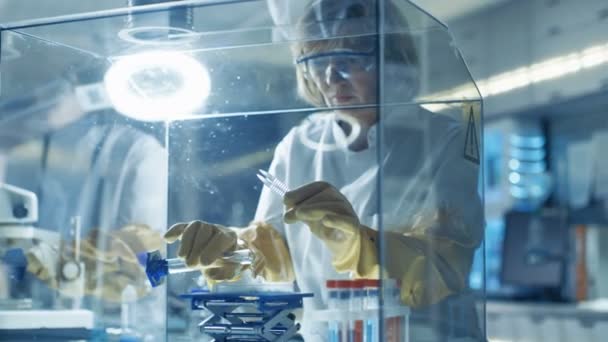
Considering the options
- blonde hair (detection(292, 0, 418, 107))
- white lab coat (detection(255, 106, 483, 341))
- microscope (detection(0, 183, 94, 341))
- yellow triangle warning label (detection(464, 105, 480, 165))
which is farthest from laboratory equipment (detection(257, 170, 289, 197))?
microscope (detection(0, 183, 94, 341))

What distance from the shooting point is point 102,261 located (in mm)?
1279

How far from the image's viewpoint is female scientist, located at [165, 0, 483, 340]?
0.85m

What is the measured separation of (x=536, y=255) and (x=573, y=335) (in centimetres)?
49

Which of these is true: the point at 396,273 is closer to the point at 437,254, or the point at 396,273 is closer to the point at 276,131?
the point at 437,254

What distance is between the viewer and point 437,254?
942mm

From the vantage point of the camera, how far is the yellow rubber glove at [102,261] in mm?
1249

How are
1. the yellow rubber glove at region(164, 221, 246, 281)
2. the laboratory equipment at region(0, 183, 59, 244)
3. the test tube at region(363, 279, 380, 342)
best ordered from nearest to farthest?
the test tube at region(363, 279, 380, 342)
the yellow rubber glove at region(164, 221, 246, 281)
the laboratory equipment at region(0, 183, 59, 244)

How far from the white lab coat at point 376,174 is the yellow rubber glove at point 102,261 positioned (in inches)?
13.4

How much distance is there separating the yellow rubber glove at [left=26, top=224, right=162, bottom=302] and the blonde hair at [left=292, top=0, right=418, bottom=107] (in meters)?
0.43

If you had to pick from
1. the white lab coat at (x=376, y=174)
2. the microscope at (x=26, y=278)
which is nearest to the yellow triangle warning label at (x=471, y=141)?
the white lab coat at (x=376, y=174)

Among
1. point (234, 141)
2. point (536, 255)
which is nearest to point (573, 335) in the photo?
point (536, 255)

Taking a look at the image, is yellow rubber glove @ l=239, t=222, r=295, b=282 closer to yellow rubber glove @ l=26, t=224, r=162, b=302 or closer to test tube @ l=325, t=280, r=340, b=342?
test tube @ l=325, t=280, r=340, b=342

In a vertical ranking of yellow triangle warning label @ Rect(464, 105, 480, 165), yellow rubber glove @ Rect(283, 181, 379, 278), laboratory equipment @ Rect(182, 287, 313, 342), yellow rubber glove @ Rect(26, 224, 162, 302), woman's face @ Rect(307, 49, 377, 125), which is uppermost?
woman's face @ Rect(307, 49, 377, 125)

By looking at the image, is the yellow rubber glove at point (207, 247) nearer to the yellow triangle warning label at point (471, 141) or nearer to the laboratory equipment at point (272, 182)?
the laboratory equipment at point (272, 182)
